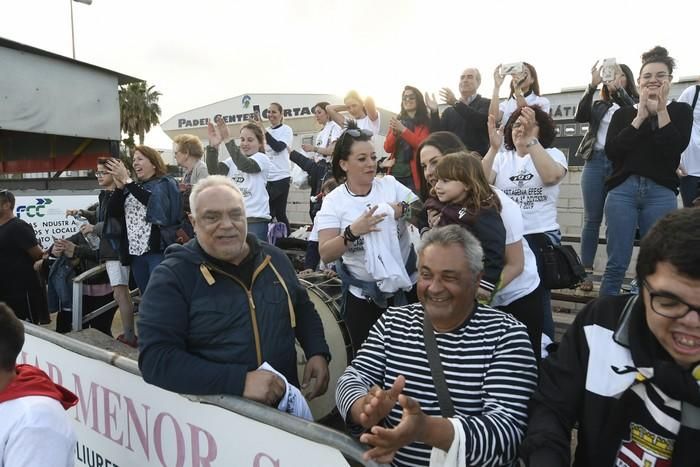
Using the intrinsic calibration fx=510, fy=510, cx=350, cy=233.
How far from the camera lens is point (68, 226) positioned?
936 centimetres

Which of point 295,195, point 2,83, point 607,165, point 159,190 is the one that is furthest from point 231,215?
point 2,83

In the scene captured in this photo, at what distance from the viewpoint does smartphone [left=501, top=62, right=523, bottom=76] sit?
14.8 ft

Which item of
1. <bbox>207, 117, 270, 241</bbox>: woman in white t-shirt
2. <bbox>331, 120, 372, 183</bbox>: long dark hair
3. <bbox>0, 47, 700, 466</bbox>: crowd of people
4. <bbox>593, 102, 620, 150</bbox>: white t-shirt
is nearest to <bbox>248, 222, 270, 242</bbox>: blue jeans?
<bbox>207, 117, 270, 241</bbox>: woman in white t-shirt

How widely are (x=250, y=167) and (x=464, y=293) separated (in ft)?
14.3

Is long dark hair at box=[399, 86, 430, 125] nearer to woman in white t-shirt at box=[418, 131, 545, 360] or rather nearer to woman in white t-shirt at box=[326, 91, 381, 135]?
woman in white t-shirt at box=[326, 91, 381, 135]

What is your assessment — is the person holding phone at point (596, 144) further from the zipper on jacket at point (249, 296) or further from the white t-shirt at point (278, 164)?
the white t-shirt at point (278, 164)

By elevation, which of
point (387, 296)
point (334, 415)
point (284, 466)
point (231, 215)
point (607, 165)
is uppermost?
point (607, 165)

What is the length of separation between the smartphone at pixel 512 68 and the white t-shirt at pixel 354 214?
1949 mm

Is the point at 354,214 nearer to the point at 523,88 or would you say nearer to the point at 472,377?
the point at 472,377

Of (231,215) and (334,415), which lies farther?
(334,415)

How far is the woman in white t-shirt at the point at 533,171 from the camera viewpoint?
11.0ft

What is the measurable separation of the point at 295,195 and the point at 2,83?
21.5ft

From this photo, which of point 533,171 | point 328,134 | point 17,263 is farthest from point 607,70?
point 17,263

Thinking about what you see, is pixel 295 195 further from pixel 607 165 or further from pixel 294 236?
pixel 607 165
